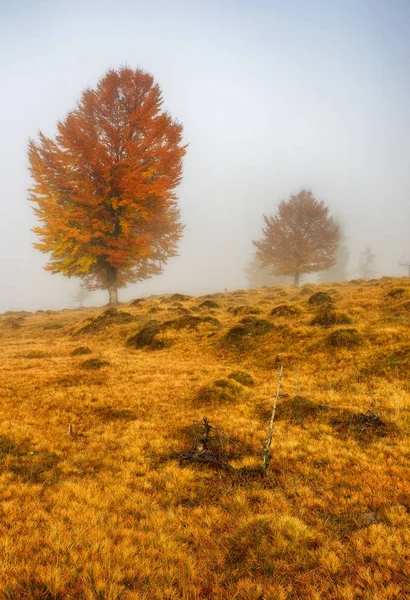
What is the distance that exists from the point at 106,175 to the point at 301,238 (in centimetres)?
2597

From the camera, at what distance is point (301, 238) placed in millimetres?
40000

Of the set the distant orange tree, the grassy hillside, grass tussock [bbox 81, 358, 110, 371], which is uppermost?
the distant orange tree

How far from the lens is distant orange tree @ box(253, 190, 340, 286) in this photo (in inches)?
1560

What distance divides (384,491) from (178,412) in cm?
516

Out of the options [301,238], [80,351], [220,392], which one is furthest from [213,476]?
[301,238]

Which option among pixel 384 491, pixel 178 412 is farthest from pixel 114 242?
pixel 384 491

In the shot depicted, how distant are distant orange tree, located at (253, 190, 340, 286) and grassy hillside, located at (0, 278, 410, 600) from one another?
27.7 meters

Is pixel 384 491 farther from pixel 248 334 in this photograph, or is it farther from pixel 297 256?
pixel 297 256

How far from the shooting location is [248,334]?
1496 centimetres

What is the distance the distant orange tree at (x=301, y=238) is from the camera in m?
39.6

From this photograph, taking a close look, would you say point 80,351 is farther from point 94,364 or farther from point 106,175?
point 106,175

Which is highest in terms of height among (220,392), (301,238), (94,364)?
(301,238)

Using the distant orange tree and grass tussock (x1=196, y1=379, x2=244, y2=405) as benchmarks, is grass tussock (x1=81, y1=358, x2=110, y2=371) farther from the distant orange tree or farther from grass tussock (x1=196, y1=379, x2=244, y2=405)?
the distant orange tree

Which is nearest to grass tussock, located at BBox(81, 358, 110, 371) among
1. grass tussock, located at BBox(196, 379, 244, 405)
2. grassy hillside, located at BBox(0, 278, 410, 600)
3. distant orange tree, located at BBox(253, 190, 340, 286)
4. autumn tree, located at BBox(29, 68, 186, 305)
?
grassy hillside, located at BBox(0, 278, 410, 600)
